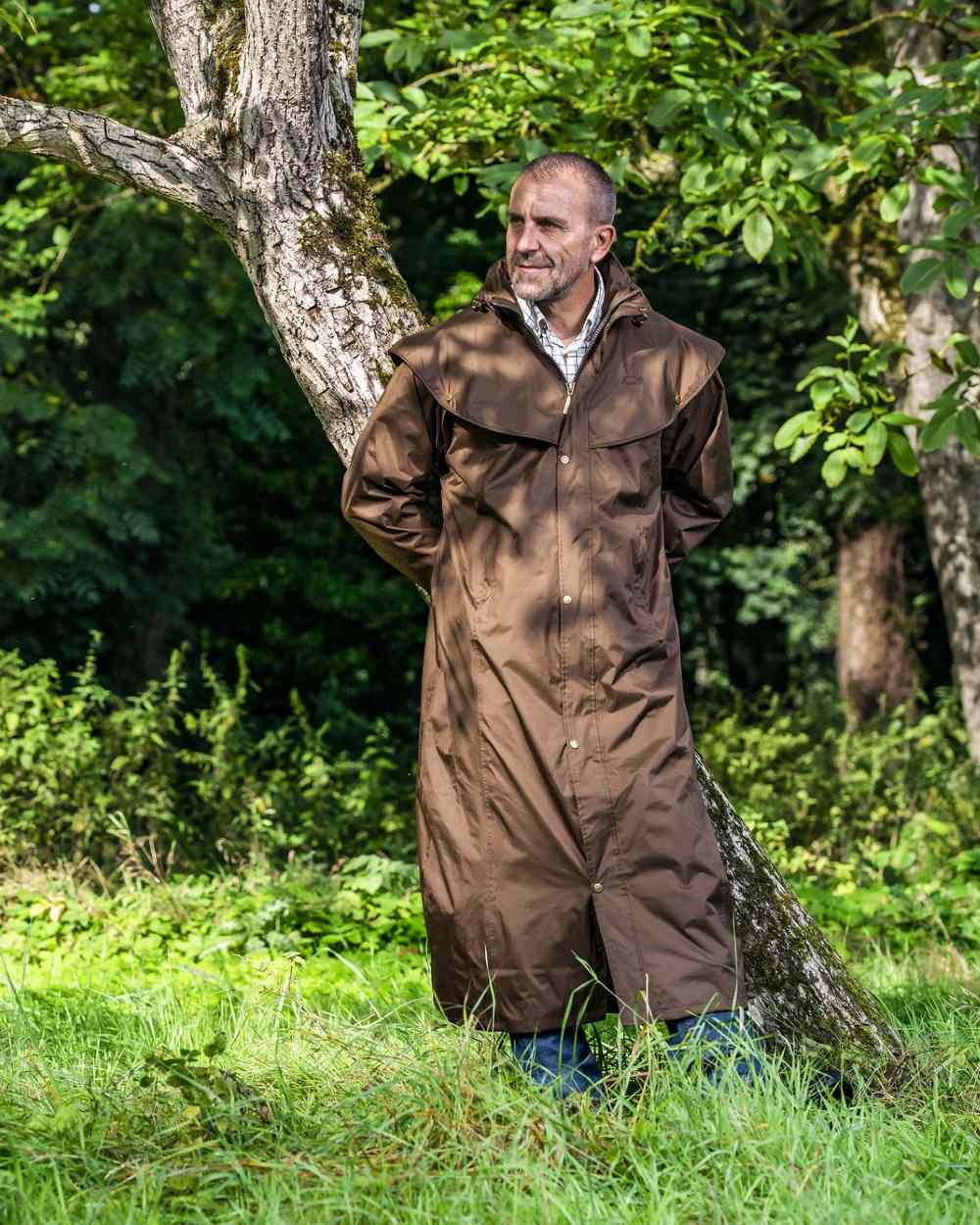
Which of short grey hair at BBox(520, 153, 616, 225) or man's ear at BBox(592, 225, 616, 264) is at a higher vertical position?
short grey hair at BBox(520, 153, 616, 225)

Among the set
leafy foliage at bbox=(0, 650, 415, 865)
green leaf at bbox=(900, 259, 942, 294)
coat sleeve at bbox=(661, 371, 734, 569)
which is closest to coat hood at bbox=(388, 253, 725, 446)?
coat sleeve at bbox=(661, 371, 734, 569)

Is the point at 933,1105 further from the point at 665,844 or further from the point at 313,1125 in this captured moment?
the point at 313,1125

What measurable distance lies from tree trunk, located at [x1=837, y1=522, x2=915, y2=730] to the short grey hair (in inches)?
345

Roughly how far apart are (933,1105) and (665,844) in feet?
2.69

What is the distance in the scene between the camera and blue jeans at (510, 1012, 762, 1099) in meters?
3.11

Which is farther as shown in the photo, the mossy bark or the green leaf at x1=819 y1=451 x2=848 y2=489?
the green leaf at x1=819 y1=451 x2=848 y2=489

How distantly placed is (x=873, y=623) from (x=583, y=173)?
9178 millimetres

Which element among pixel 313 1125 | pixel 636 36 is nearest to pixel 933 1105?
pixel 313 1125

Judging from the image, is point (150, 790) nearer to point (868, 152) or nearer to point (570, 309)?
point (868, 152)

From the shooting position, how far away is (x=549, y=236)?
3285 millimetres

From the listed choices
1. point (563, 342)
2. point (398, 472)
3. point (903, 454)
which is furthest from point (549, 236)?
point (903, 454)

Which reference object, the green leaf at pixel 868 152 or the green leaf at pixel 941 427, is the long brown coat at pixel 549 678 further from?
the green leaf at pixel 868 152

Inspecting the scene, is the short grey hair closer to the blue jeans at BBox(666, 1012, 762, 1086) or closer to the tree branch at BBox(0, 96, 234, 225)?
the tree branch at BBox(0, 96, 234, 225)

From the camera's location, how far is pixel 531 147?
5645 millimetres
